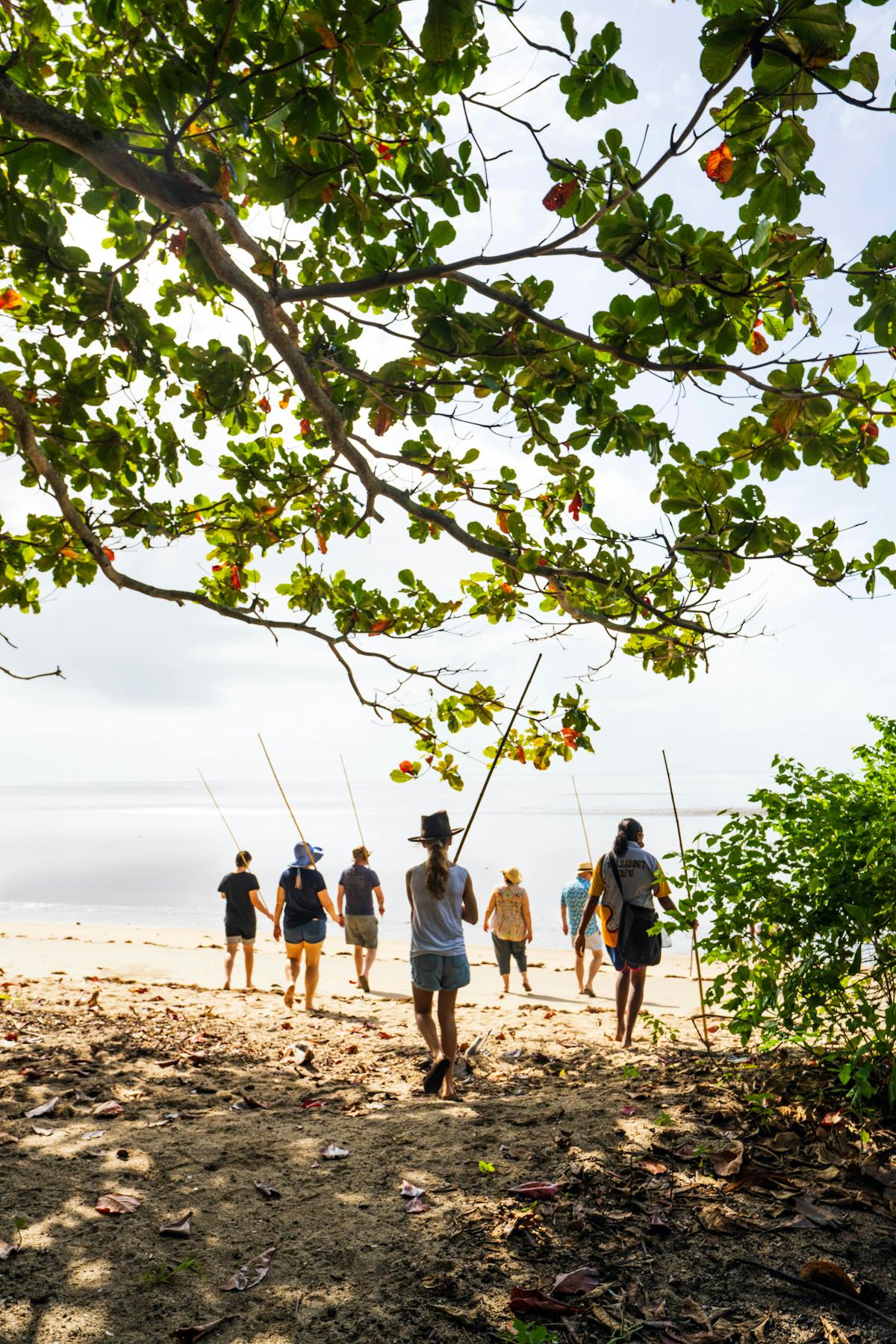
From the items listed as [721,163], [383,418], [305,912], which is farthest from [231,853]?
[721,163]

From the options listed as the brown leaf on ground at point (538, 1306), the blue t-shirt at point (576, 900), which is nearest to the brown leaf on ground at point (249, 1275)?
the brown leaf on ground at point (538, 1306)

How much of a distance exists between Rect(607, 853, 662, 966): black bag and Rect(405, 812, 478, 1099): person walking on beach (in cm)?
144

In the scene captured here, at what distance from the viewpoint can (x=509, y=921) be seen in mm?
11047

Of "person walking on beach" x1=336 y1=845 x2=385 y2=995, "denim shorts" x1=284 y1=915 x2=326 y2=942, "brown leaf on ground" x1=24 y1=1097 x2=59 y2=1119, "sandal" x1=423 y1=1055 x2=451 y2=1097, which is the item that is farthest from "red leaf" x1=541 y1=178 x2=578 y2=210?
"person walking on beach" x1=336 y1=845 x2=385 y2=995

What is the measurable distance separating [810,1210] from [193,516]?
605 centimetres

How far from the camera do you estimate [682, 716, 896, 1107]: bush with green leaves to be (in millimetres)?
3674

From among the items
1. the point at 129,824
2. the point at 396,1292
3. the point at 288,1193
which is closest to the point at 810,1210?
the point at 396,1292

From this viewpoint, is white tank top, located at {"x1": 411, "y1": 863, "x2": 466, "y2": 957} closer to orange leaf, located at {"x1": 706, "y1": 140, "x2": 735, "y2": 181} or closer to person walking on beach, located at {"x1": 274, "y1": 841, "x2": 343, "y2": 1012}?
person walking on beach, located at {"x1": 274, "y1": 841, "x2": 343, "y2": 1012}

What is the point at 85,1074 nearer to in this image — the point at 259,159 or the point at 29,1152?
the point at 29,1152

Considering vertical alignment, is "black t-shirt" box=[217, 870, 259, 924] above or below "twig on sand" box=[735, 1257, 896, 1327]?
above

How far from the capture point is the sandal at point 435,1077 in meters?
5.57

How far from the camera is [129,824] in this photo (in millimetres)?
59188

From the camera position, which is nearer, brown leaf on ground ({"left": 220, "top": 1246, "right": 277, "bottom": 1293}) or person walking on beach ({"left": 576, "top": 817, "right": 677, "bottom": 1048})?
brown leaf on ground ({"left": 220, "top": 1246, "right": 277, "bottom": 1293})

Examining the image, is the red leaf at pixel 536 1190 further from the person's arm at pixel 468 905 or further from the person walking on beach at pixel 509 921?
the person walking on beach at pixel 509 921
